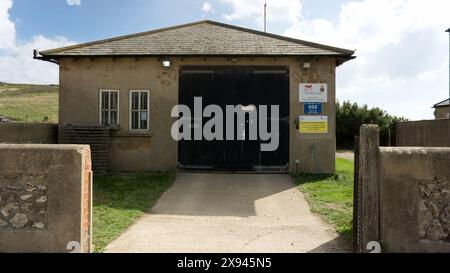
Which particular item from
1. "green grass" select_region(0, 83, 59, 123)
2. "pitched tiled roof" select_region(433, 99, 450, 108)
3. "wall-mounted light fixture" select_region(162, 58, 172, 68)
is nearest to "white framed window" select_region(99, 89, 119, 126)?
"wall-mounted light fixture" select_region(162, 58, 172, 68)

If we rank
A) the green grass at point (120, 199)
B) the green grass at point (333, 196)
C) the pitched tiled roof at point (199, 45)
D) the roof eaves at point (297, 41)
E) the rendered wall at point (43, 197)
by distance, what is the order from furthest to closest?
the pitched tiled roof at point (199, 45)
the roof eaves at point (297, 41)
the green grass at point (333, 196)
the green grass at point (120, 199)
the rendered wall at point (43, 197)

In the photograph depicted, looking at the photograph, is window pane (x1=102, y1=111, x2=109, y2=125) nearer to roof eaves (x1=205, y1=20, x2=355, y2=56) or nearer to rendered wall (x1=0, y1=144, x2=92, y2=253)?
roof eaves (x1=205, y1=20, x2=355, y2=56)

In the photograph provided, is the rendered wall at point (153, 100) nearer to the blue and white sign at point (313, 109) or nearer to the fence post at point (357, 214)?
the blue and white sign at point (313, 109)

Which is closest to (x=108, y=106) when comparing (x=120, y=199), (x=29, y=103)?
(x=120, y=199)

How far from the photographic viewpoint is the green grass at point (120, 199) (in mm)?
6479

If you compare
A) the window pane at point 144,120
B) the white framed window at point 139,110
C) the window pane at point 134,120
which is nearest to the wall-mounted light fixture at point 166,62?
the white framed window at point 139,110

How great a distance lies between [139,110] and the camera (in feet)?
43.8

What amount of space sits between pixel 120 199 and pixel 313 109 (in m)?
6.95

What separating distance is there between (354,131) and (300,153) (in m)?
17.6

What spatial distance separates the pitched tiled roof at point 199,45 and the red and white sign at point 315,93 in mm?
1068

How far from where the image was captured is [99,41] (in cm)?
1430

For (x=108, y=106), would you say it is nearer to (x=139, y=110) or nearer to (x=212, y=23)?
(x=139, y=110)
